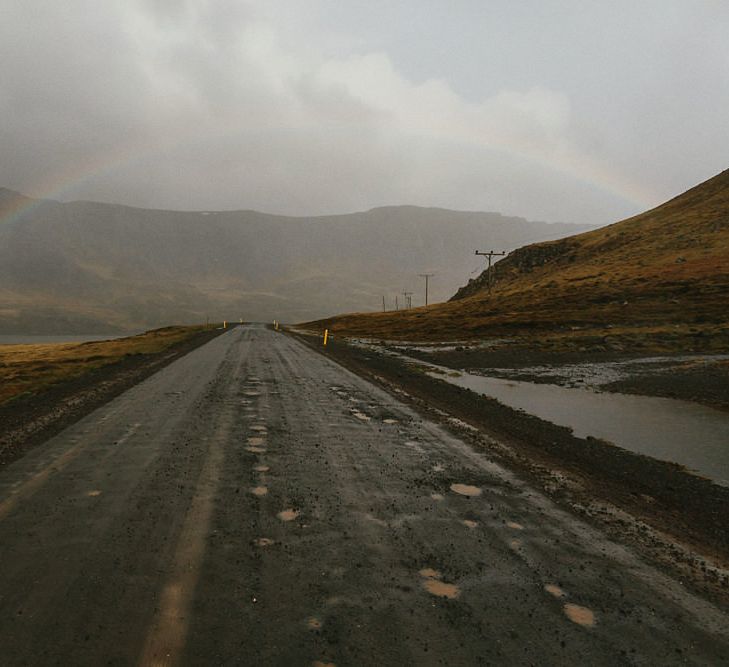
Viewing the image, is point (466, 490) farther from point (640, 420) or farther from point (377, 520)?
point (640, 420)

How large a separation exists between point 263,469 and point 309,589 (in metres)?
3.30

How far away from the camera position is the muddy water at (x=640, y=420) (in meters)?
Result: 9.29

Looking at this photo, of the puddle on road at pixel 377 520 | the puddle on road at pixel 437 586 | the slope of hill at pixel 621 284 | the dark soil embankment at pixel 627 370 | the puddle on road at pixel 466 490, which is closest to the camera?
the puddle on road at pixel 437 586

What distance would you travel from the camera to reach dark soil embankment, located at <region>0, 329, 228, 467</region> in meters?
8.48

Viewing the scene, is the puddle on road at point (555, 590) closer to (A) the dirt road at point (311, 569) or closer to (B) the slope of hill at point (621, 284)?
(A) the dirt road at point (311, 569)

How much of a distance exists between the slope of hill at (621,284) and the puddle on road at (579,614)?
34586 millimetres

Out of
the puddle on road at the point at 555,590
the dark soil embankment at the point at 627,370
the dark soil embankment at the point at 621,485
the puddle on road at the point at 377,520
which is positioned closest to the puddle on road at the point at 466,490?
the dark soil embankment at the point at 621,485

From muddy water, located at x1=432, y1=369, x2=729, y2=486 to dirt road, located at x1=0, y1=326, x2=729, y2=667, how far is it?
4347 mm

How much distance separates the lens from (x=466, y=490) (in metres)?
6.38

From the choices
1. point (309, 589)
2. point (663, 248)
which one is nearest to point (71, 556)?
point (309, 589)

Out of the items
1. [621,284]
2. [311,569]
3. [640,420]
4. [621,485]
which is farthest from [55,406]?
[621,284]

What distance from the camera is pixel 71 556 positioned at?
4234 millimetres

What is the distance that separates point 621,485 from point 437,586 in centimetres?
473

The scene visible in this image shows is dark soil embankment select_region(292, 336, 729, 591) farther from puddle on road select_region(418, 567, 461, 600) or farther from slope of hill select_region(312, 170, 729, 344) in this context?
slope of hill select_region(312, 170, 729, 344)
